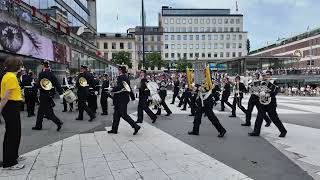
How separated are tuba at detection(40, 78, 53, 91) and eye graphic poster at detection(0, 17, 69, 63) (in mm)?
7414

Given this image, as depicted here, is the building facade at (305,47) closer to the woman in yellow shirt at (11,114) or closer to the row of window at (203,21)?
the row of window at (203,21)

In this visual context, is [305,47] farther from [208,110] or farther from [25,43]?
[208,110]

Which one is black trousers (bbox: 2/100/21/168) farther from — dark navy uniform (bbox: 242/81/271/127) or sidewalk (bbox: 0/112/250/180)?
dark navy uniform (bbox: 242/81/271/127)

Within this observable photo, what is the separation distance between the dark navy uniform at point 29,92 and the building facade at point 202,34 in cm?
10984

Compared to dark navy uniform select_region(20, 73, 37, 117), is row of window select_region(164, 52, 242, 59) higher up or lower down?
higher up

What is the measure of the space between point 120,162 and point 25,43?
14.2m

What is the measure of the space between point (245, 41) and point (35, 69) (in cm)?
11365

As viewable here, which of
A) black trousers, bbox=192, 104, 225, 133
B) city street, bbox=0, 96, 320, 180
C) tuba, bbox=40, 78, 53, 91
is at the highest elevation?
tuba, bbox=40, 78, 53, 91

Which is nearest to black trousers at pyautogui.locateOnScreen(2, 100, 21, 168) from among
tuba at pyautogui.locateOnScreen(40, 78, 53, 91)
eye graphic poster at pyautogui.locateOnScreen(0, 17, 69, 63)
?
tuba at pyautogui.locateOnScreen(40, 78, 53, 91)

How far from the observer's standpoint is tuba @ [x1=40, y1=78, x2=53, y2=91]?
32.9 feet

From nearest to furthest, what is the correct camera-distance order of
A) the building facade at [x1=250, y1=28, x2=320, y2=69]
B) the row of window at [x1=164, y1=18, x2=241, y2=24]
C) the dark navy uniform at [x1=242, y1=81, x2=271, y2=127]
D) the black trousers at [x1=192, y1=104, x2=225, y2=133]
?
1. the black trousers at [x1=192, y1=104, x2=225, y2=133]
2. the dark navy uniform at [x1=242, y1=81, x2=271, y2=127]
3. the building facade at [x1=250, y1=28, x2=320, y2=69]
4. the row of window at [x1=164, y1=18, x2=241, y2=24]

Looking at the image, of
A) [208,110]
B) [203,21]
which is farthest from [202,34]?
[208,110]

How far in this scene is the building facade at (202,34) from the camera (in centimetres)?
12462

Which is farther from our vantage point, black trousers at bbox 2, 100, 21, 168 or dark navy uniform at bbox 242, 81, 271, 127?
dark navy uniform at bbox 242, 81, 271, 127
